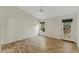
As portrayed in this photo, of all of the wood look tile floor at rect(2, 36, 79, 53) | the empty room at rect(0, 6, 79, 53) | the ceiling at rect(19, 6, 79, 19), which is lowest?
the wood look tile floor at rect(2, 36, 79, 53)

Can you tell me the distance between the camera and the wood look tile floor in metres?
2.39

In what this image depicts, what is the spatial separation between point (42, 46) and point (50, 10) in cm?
96

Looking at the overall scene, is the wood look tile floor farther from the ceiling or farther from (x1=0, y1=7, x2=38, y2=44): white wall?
the ceiling

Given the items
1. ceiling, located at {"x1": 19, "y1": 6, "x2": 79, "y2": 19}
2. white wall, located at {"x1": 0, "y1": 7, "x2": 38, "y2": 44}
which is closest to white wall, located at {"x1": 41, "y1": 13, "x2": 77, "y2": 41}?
ceiling, located at {"x1": 19, "y1": 6, "x2": 79, "y2": 19}

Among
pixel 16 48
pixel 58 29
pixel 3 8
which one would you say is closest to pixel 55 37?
pixel 58 29

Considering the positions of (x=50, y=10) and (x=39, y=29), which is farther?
(x=39, y=29)

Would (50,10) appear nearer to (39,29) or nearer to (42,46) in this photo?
(39,29)

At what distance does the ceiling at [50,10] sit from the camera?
2.30 metres

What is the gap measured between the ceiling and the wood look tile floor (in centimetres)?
67

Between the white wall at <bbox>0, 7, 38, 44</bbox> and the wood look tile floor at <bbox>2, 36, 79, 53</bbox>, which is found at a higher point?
the white wall at <bbox>0, 7, 38, 44</bbox>

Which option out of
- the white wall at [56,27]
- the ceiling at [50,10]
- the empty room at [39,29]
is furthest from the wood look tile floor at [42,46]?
the ceiling at [50,10]

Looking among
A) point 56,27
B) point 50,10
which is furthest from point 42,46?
point 50,10

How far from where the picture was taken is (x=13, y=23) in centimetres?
243

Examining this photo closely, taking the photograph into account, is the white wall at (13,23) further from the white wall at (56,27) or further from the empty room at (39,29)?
the white wall at (56,27)
